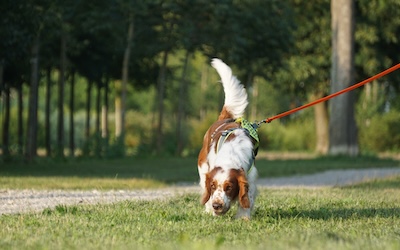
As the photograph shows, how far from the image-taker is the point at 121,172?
73.7ft

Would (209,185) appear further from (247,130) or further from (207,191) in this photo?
(247,130)

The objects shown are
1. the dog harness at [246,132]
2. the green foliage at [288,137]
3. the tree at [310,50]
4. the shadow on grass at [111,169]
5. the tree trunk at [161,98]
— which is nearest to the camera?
the dog harness at [246,132]

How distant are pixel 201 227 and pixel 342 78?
79.8 feet

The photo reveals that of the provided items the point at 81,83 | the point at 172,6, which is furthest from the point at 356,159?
the point at 81,83

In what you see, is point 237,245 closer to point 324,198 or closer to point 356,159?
A: point 324,198

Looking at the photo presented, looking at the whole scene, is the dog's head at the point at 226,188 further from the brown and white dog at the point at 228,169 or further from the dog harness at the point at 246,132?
the dog harness at the point at 246,132

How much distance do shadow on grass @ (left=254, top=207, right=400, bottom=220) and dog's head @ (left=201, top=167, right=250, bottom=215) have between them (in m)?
1.01

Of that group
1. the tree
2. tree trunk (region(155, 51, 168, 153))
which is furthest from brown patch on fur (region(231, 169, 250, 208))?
the tree

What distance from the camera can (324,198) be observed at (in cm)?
1382

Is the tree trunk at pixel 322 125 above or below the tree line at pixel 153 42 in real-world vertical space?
below

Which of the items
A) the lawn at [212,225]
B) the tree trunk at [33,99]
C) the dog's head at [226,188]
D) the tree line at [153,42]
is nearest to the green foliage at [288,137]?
the tree line at [153,42]

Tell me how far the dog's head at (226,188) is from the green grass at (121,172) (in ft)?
23.6

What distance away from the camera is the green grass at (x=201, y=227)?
801 centimetres

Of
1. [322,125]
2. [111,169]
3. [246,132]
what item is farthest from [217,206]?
[322,125]
